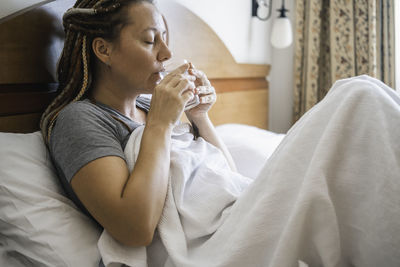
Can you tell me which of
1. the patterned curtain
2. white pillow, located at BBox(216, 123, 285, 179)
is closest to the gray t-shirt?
white pillow, located at BBox(216, 123, 285, 179)

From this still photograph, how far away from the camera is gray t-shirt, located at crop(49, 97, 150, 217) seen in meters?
0.69

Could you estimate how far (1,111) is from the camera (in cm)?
86

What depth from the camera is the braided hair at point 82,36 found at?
890mm

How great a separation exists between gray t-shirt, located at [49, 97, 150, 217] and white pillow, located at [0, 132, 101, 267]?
44 mm

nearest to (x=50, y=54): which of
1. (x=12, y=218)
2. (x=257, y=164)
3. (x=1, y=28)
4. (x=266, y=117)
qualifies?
(x=1, y=28)

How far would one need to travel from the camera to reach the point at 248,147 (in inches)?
51.3

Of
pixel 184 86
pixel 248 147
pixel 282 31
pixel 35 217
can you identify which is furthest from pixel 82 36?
pixel 282 31

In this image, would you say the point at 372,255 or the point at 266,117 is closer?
the point at 372,255

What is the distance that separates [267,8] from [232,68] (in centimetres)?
70

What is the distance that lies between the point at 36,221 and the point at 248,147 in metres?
0.79

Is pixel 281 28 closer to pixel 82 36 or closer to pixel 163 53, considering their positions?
pixel 163 53

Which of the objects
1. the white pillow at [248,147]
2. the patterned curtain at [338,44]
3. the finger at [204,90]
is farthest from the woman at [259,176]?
the patterned curtain at [338,44]

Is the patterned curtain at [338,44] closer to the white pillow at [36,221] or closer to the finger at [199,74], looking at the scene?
the finger at [199,74]

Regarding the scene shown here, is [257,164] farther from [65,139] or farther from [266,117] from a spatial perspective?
[266,117]
